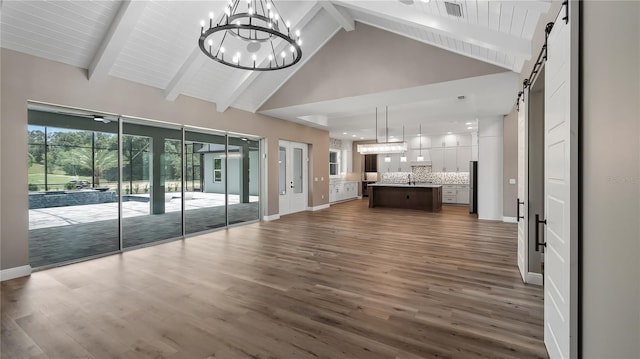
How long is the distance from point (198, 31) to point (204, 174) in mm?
3269

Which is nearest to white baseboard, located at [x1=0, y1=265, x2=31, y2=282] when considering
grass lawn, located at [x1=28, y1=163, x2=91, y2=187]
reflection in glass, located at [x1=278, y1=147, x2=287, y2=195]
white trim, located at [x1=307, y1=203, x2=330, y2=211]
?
grass lawn, located at [x1=28, y1=163, x2=91, y2=187]

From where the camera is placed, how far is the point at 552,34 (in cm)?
204

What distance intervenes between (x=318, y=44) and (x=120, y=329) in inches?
236

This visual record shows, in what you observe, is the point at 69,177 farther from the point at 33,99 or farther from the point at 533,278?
the point at 533,278

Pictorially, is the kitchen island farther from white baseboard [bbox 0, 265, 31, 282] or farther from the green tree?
white baseboard [bbox 0, 265, 31, 282]

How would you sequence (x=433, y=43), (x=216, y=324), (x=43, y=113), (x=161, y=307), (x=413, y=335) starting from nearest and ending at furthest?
(x=413, y=335), (x=216, y=324), (x=161, y=307), (x=43, y=113), (x=433, y=43)

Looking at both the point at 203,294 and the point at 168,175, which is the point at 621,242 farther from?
the point at 168,175

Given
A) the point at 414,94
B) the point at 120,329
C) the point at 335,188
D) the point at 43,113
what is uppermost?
the point at 414,94

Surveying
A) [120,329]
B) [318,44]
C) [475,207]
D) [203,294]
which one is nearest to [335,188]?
[475,207]

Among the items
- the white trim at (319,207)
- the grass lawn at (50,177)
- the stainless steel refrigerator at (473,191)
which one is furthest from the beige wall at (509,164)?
the grass lawn at (50,177)

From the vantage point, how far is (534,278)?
3473 mm

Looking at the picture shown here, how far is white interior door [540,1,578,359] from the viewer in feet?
5.30

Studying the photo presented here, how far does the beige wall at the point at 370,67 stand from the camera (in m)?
5.08

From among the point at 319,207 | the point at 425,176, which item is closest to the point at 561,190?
the point at 319,207
